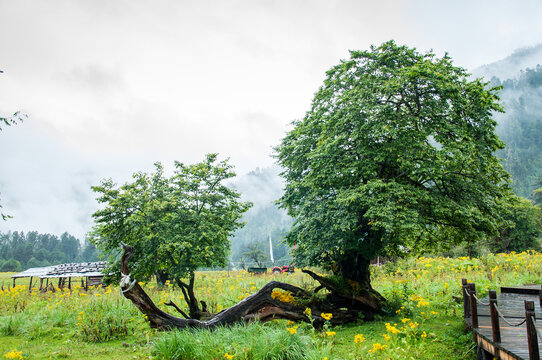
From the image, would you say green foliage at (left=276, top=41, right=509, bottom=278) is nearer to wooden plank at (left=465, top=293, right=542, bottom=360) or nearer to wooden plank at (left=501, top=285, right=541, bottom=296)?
wooden plank at (left=465, top=293, right=542, bottom=360)

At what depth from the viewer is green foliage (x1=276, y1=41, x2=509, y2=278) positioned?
30.2 feet

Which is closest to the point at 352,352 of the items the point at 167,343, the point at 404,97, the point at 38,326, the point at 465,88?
the point at 167,343

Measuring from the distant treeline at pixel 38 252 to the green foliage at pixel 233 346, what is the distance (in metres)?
91.3

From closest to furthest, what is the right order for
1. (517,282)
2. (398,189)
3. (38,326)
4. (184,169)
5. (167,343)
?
(167,343) → (398,189) → (38,326) → (184,169) → (517,282)

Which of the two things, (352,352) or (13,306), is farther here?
(13,306)

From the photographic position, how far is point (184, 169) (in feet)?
38.2

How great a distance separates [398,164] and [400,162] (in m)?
0.32

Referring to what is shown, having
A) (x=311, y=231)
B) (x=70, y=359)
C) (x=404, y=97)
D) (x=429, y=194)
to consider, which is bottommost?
(x=70, y=359)

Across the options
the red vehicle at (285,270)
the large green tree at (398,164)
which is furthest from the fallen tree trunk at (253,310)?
the red vehicle at (285,270)

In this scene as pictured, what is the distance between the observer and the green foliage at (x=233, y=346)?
6.78 metres

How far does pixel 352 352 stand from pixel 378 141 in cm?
652

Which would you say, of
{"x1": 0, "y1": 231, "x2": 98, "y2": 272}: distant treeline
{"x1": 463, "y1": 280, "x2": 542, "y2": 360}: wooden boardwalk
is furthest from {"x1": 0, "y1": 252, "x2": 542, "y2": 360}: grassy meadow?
{"x1": 0, "y1": 231, "x2": 98, "y2": 272}: distant treeline

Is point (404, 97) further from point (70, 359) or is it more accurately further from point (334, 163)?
point (70, 359)

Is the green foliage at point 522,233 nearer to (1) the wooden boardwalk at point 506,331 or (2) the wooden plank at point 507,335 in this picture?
(1) the wooden boardwalk at point 506,331
